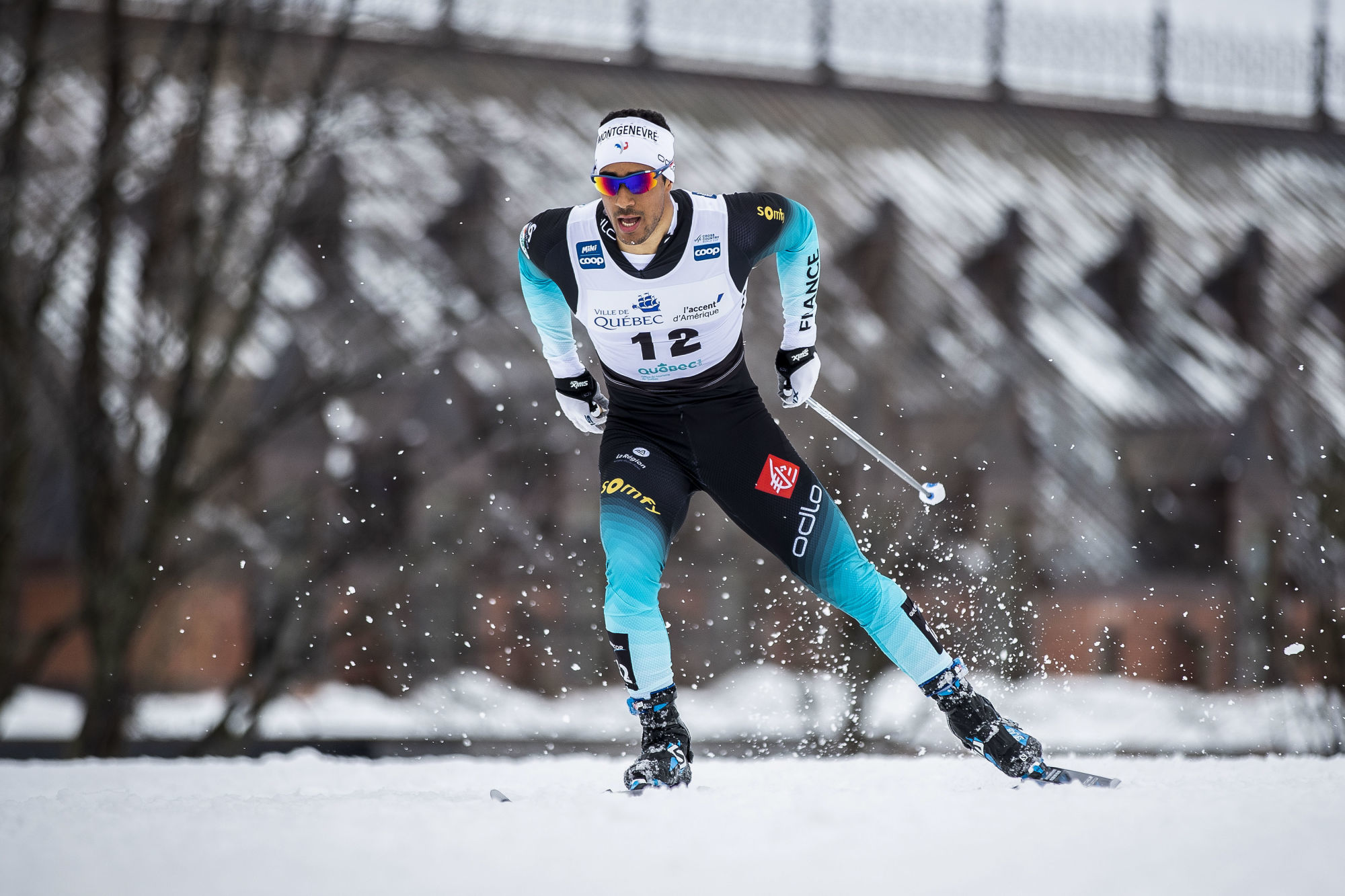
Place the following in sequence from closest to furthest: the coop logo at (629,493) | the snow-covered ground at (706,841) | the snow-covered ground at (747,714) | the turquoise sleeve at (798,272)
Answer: the snow-covered ground at (706,841)
the coop logo at (629,493)
the turquoise sleeve at (798,272)
the snow-covered ground at (747,714)

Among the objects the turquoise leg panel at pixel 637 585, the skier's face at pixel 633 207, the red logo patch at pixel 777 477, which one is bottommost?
the turquoise leg panel at pixel 637 585

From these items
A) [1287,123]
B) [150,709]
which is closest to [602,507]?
[150,709]

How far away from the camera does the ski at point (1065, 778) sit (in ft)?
14.9

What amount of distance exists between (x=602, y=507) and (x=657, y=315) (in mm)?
776

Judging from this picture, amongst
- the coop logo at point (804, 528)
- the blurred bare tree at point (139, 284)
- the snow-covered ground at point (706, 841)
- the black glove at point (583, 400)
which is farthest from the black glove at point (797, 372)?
the blurred bare tree at point (139, 284)

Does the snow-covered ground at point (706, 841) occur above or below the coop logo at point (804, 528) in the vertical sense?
below

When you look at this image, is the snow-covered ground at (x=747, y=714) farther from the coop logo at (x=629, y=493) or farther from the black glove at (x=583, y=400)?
the coop logo at (x=629, y=493)

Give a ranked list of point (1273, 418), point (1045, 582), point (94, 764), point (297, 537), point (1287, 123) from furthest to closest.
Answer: point (1287, 123), point (1273, 418), point (1045, 582), point (297, 537), point (94, 764)

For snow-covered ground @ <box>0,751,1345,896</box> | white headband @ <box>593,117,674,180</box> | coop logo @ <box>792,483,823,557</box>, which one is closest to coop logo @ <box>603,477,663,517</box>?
coop logo @ <box>792,483,823,557</box>

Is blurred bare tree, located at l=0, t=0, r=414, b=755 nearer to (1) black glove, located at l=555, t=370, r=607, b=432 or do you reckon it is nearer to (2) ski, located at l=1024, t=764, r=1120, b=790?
(1) black glove, located at l=555, t=370, r=607, b=432

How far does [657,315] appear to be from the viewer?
477cm

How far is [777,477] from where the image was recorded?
4777mm

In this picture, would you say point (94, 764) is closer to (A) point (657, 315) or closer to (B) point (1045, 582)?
(A) point (657, 315)

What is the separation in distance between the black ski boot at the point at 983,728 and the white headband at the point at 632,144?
2189 mm
